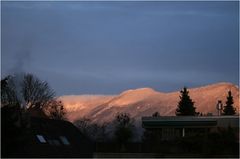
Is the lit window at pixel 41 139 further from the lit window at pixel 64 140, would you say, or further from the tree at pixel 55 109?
the tree at pixel 55 109

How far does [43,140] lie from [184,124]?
12901mm

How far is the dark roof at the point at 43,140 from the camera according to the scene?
3634 centimetres

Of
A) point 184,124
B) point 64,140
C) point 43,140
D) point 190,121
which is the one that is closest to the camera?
point 190,121

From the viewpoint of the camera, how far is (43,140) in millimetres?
46875

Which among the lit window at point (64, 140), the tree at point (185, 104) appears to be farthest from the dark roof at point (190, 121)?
the tree at point (185, 104)

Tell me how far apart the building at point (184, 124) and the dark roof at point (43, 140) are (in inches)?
340

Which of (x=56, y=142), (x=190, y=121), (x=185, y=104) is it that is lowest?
(x=56, y=142)

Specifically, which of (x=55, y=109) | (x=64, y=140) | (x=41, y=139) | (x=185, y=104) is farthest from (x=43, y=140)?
(x=185, y=104)

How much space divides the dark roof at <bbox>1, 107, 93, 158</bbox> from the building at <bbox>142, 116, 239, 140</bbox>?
8.64 metres

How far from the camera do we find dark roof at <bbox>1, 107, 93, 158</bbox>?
3634cm

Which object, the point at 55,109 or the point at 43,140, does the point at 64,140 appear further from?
the point at 55,109

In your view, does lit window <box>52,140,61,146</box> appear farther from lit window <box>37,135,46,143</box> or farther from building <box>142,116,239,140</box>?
building <box>142,116,239,140</box>

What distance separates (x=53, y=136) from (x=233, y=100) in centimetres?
4804

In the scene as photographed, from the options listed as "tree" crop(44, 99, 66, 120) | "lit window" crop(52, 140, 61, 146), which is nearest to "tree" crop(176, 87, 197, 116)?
"tree" crop(44, 99, 66, 120)
